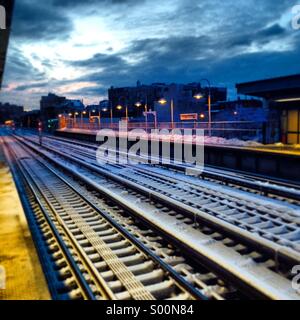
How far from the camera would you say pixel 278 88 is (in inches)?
793

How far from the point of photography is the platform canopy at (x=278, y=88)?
19436mm

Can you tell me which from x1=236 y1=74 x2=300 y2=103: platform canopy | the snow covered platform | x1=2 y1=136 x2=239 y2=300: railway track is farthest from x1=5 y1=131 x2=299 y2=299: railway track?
x1=236 y1=74 x2=300 y2=103: platform canopy

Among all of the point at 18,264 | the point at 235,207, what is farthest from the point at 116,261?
the point at 235,207

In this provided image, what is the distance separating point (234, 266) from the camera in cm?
599

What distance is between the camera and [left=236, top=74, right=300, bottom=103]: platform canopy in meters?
19.4

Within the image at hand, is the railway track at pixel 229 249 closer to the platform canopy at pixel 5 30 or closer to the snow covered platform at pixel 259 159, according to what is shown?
the platform canopy at pixel 5 30

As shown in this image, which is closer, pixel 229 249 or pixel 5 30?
pixel 229 249

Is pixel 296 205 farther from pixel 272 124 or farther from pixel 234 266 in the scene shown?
pixel 272 124

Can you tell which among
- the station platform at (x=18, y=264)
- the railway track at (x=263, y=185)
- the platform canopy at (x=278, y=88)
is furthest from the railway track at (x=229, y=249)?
the platform canopy at (x=278, y=88)

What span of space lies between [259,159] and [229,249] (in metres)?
11.1

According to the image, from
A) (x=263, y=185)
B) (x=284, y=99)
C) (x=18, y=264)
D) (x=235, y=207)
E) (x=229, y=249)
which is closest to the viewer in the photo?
(x=18, y=264)

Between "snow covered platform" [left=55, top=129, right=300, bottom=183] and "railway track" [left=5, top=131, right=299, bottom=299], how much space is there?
23.9 ft

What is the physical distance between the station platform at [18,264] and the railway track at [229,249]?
2949mm

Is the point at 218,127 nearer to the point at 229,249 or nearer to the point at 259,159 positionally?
the point at 259,159
